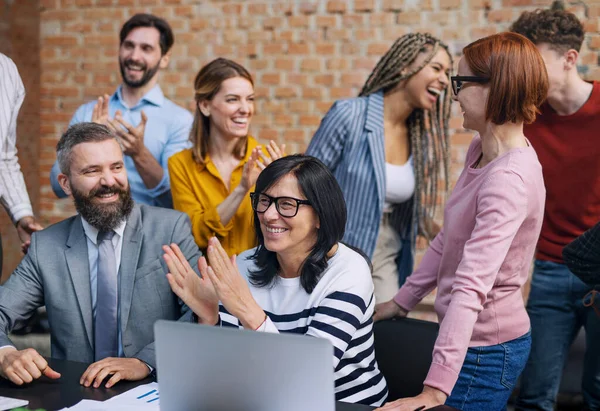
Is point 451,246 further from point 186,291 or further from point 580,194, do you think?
point 580,194

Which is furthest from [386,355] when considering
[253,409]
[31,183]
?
[31,183]

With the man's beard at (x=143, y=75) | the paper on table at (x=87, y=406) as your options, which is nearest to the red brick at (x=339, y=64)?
the man's beard at (x=143, y=75)

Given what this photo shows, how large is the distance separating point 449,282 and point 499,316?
15cm

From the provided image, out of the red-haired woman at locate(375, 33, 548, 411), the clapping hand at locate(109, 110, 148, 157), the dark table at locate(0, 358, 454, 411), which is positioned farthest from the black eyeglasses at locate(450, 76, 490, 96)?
the clapping hand at locate(109, 110, 148, 157)

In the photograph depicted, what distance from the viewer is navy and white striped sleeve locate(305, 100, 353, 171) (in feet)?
9.54

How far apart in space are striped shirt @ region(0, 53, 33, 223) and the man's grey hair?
1.99 feet

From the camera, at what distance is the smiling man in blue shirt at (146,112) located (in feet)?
9.95

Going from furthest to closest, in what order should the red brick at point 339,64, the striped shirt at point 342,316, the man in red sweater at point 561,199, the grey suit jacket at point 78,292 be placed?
1. the red brick at point 339,64
2. the man in red sweater at point 561,199
3. the grey suit jacket at point 78,292
4. the striped shirt at point 342,316

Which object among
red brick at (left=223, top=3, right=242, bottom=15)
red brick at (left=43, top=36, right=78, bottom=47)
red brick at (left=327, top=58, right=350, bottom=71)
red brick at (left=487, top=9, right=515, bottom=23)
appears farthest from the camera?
red brick at (left=43, top=36, right=78, bottom=47)

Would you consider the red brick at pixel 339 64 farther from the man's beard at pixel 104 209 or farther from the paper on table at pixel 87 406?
the paper on table at pixel 87 406

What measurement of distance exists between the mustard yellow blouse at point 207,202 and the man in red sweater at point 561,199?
3.41ft

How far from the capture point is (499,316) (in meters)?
1.84

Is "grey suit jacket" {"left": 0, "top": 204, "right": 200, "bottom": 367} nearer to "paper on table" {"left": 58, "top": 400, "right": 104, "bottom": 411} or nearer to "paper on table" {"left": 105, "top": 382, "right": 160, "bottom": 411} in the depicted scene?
"paper on table" {"left": 105, "top": 382, "right": 160, "bottom": 411}

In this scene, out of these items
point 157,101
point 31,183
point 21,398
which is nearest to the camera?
point 21,398
